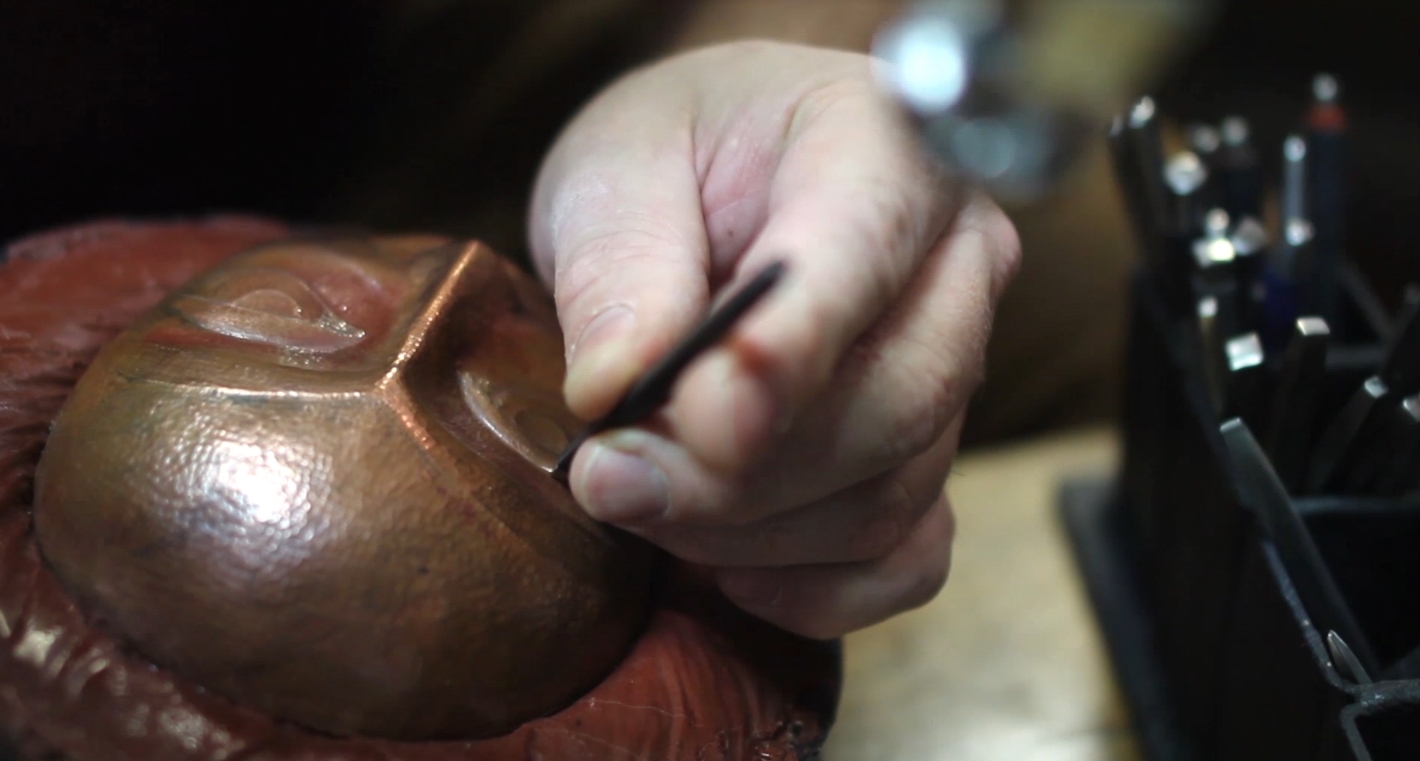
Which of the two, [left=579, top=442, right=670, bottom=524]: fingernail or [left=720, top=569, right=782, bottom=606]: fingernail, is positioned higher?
[left=579, top=442, right=670, bottom=524]: fingernail

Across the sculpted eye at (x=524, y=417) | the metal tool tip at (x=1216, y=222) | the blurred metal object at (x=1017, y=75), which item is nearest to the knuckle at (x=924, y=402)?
the blurred metal object at (x=1017, y=75)

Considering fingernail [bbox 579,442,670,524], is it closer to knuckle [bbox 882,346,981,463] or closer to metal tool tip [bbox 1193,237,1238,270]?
knuckle [bbox 882,346,981,463]

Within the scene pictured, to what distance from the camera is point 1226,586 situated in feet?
2.74

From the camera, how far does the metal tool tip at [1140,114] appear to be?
2.88ft

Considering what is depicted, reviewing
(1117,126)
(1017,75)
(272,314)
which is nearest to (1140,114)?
(1117,126)

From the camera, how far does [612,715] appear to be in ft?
2.12

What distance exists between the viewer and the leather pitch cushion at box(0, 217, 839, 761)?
57 centimetres

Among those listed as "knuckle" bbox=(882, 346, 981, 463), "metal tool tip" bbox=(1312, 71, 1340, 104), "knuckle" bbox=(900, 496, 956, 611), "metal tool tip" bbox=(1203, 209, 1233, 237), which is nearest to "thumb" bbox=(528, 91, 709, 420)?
"knuckle" bbox=(882, 346, 981, 463)

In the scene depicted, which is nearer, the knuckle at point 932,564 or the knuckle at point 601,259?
the knuckle at point 601,259

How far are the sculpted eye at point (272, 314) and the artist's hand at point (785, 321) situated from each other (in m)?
0.15

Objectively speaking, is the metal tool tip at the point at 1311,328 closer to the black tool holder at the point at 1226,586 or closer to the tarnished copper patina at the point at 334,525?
the black tool holder at the point at 1226,586

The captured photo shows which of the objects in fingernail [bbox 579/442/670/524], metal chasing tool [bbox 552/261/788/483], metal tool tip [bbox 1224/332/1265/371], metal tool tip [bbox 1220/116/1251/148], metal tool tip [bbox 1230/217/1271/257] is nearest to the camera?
metal chasing tool [bbox 552/261/788/483]

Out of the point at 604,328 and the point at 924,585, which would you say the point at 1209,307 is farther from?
the point at 604,328

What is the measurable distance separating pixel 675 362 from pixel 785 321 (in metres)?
0.06
